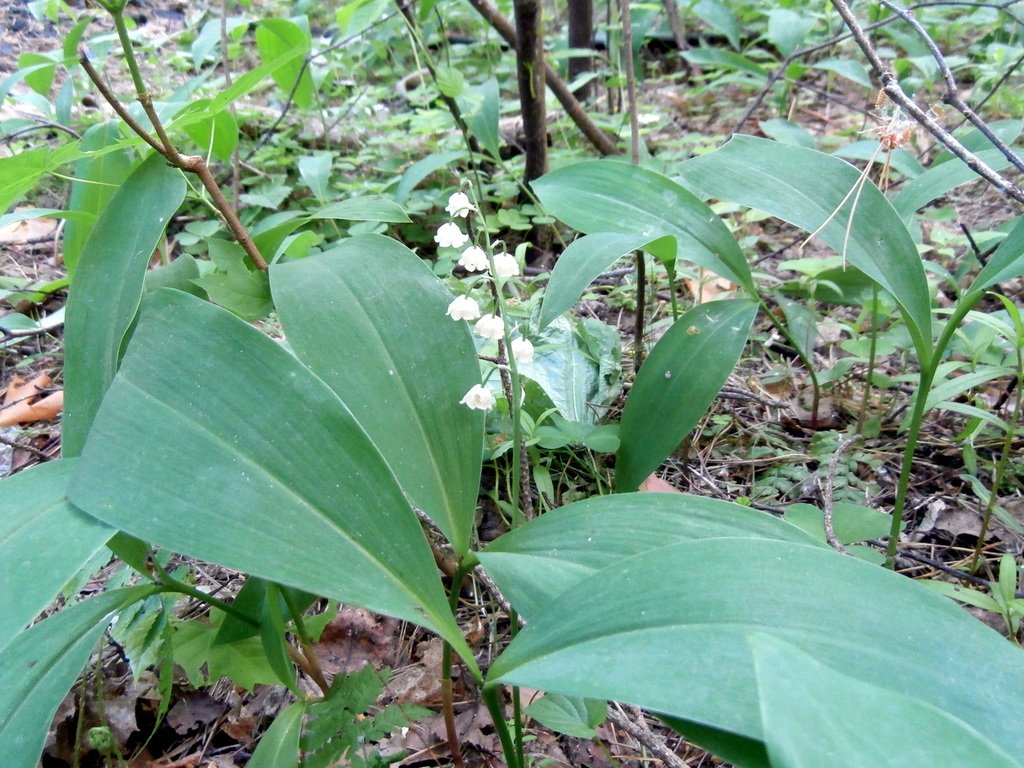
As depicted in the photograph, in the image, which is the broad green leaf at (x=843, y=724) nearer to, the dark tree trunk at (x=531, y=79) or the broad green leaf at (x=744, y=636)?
the broad green leaf at (x=744, y=636)

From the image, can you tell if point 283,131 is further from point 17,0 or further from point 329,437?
point 17,0

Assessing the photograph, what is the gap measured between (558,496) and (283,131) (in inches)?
89.2

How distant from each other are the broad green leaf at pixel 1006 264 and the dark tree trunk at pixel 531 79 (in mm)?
1272

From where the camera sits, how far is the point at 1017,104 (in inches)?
91.9

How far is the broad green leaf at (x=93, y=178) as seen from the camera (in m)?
1.16

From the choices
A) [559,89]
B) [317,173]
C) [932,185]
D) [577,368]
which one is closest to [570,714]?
[577,368]

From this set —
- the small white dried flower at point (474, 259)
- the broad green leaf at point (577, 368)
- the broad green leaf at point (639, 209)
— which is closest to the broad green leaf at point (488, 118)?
the broad green leaf at point (577, 368)

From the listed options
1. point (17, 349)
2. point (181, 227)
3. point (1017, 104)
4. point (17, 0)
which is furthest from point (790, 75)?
point (17, 0)

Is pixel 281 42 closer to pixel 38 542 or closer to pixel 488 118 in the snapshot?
pixel 488 118

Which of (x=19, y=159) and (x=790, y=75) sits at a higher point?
(x=19, y=159)

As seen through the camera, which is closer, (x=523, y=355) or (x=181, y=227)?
(x=523, y=355)

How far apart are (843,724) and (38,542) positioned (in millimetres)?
675

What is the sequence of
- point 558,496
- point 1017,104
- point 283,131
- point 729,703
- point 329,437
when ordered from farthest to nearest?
point 283,131 < point 1017,104 < point 558,496 < point 329,437 < point 729,703

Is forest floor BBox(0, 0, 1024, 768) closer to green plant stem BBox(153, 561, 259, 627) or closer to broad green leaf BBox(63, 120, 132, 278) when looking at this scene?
green plant stem BBox(153, 561, 259, 627)
